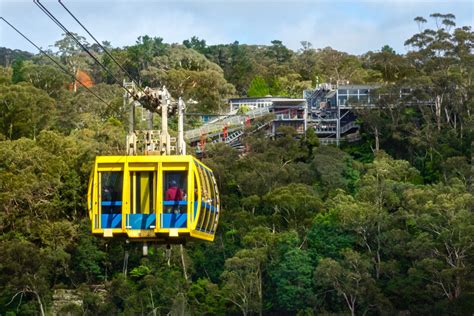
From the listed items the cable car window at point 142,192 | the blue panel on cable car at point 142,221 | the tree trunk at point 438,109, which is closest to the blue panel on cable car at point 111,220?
the blue panel on cable car at point 142,221

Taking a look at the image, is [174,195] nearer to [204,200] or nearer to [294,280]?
[204,200]

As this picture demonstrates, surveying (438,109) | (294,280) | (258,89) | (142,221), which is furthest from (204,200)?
(258,89)

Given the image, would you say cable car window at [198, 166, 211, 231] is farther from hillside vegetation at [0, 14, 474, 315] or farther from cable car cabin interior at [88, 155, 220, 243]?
hillside vegetation at [0, 14, 474, 315]

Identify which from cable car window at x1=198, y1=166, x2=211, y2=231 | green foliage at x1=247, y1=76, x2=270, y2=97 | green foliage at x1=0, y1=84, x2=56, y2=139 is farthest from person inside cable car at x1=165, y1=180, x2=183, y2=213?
green foliage at x1=247, y1=76, x2=270, y2=97

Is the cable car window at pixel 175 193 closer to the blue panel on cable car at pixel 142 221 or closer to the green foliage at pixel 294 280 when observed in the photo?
the blue panel on cable car at pixel 142 221

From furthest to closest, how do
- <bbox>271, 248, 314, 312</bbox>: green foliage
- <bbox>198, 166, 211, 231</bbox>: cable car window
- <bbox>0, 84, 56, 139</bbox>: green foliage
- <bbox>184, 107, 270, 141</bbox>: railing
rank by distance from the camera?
1. <bbox>184, 107, 270, 141</bbox>: railing
2. <bbox>0, 84, 56, 139</bbox>: green foliage
3. <bbox>271, 248, 314, 312</bbox>: green foliage
4. <bbox>198, 166, 211, 231</bbox>: cable car window

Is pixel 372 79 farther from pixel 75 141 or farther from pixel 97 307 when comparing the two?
pixel 97 307
